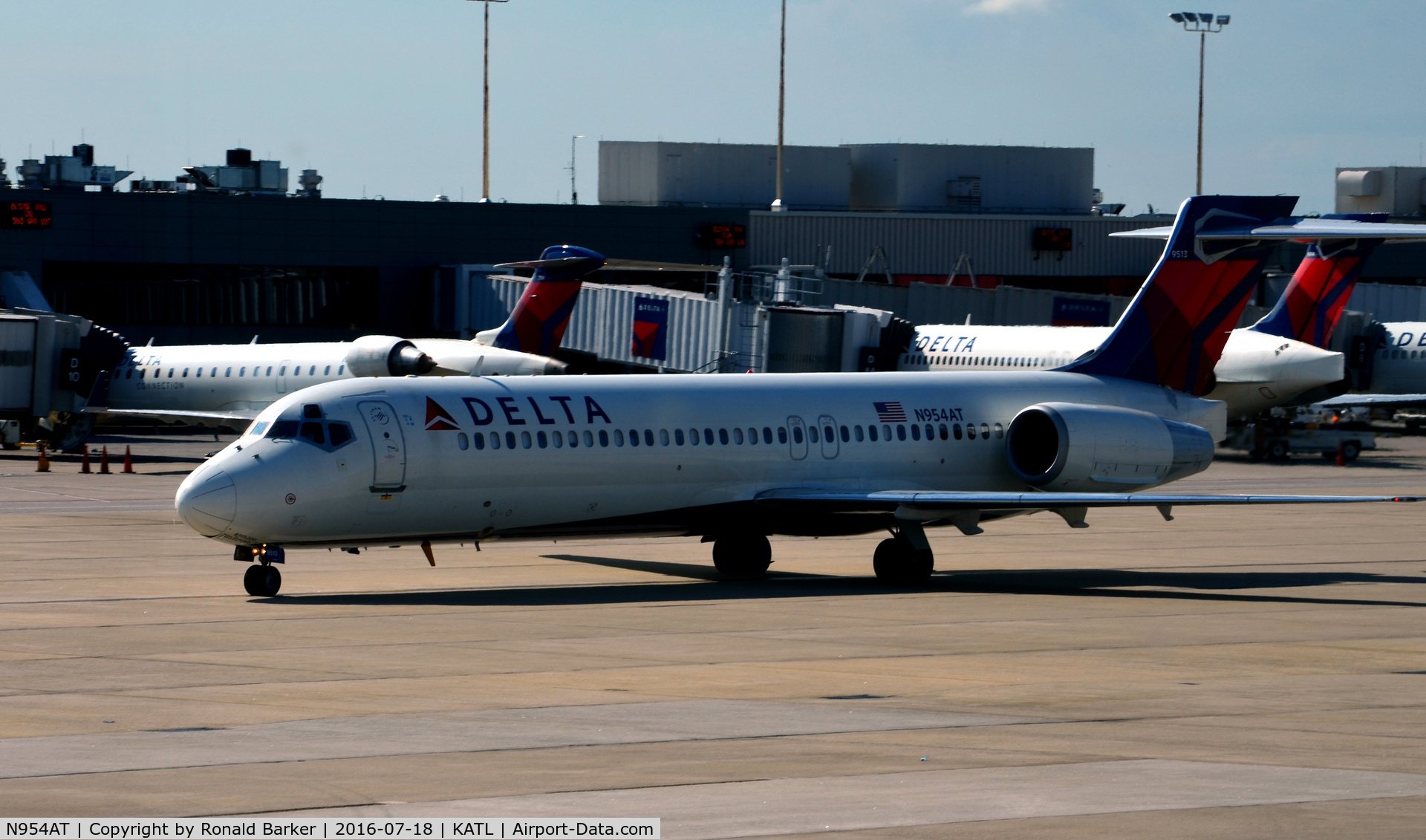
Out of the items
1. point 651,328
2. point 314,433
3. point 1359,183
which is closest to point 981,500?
point 314,433

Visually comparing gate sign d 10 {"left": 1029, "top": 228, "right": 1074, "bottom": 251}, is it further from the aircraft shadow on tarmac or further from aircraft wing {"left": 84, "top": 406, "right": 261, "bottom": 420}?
the aircraft shadow on tarmac

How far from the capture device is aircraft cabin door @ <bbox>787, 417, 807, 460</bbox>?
27672 millimetres

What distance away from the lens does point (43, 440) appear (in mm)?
60375

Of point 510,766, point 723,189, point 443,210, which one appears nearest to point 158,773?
point 510,766

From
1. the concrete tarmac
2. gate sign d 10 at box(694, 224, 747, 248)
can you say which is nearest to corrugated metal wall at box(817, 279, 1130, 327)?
gate sign d 10 at box(694, 224, 747, 248)

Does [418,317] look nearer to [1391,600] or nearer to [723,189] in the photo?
[723,189]

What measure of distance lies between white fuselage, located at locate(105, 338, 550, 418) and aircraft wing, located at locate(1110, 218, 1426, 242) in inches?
1025

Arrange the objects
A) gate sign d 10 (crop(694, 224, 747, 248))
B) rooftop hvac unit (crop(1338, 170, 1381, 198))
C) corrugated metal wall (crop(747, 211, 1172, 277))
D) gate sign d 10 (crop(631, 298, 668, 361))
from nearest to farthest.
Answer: gate sign d 10 (crop(631, 298, 668, 361))
gate sign d 10 (crop(694, 224, 747, 248))
corrugated metal wall (crop(747, 211, 1172, 277))
rooftop hvac unit (crop(1338, 170, 1381, 198))

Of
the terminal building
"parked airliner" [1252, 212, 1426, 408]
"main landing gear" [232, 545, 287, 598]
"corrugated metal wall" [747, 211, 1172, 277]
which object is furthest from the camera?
"corrugated metal wall" [747, 211, 1172, 277]

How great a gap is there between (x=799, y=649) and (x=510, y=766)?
23.0ft

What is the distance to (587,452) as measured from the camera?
2566 centimetres

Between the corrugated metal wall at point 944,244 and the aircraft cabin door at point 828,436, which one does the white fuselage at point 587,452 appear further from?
the corrugated metal wall at point 944,244

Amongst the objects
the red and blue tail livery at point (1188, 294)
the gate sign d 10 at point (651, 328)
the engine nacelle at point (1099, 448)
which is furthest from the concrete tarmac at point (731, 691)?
the gate sign d 10 at point (651, 328)

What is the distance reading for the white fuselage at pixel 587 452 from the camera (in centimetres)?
2383
